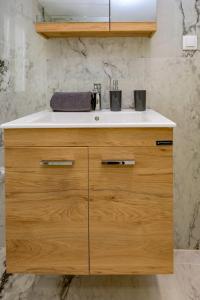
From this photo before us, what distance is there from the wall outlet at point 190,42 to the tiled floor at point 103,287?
1256mm

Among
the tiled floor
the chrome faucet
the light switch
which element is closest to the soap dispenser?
the chrome faucet

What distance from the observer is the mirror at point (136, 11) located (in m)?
1.87

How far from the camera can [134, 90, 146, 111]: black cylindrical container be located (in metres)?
1.96

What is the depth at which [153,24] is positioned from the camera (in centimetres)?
186

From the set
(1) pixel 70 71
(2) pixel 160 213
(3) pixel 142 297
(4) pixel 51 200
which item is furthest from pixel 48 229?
(1) pixel 70 71

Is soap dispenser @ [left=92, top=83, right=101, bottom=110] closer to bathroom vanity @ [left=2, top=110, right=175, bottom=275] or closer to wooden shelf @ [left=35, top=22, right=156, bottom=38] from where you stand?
wooden shelf @ [left=35, top=22, right=156, bottom=38]

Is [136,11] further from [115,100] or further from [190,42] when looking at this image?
[115,100]

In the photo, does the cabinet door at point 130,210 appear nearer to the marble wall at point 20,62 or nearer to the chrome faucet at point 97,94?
the chrome faucet at point 97,94

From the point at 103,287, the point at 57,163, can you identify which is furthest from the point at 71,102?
the point at 103,287

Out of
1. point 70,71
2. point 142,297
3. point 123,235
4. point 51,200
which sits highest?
point 70,71

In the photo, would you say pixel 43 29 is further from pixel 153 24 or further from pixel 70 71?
pixel 153 24

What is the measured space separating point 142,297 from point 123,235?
462 mm

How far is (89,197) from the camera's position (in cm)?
143

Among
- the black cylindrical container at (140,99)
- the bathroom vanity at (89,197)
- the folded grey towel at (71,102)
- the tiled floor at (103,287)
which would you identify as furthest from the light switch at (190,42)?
the tiled floor at (103,287)
